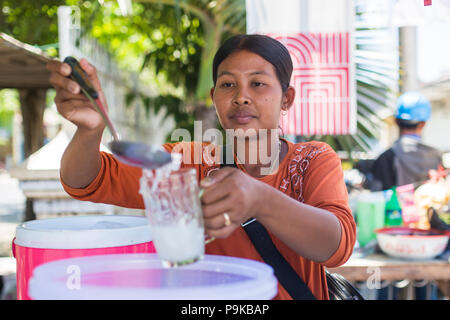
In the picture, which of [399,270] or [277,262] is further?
[399,270]

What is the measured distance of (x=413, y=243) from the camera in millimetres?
2160

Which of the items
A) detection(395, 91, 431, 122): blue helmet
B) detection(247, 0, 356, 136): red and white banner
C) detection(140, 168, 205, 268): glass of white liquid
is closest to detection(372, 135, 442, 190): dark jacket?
detection(395, 91, 431, 122): blue helmet

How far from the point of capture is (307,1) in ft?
7.43

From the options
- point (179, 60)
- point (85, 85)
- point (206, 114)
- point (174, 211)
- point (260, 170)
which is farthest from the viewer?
point (179, 60)

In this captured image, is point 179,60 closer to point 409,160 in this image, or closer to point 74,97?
point 409,160

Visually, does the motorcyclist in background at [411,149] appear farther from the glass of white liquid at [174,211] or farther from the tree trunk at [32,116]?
the tree trunk at [32,116]

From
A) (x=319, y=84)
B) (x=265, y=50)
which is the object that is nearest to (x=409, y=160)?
(x=319, y=84)

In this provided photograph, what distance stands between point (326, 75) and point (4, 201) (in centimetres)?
1090

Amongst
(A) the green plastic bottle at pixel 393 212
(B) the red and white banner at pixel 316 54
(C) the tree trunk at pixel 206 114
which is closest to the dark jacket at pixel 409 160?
(A) the green plastic bottle at pixel 393 212

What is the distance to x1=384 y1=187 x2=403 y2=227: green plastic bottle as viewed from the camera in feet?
8.47

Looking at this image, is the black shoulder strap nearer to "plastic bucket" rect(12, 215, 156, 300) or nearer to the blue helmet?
"plastic bucket" rect(12, 215, 156, 300)

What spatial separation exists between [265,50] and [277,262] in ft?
2.25

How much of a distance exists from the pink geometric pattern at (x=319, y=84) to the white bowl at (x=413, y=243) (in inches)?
25.9
